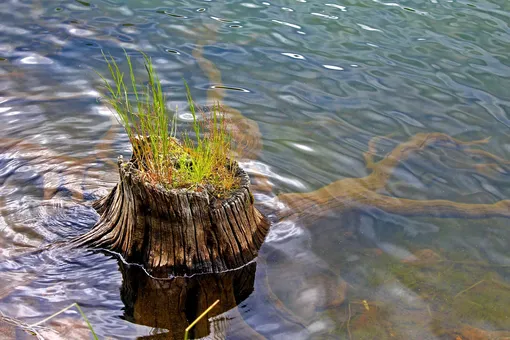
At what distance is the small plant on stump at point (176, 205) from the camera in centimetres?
404

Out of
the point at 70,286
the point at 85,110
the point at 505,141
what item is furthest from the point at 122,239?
the point at 505,141

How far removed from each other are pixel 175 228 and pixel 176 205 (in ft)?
0.60

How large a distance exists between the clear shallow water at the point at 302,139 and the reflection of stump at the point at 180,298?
0.21 ft

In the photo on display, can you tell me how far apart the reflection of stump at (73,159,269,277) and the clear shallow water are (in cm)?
20

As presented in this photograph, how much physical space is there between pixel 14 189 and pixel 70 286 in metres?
1.43

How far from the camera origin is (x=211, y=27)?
8.98 m

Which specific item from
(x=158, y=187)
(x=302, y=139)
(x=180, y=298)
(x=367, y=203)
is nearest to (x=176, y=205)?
(x=158, y=187)

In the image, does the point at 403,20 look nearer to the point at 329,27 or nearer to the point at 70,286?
the point at 329,27

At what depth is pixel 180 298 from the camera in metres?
4.09

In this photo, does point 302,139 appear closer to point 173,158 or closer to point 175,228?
point 173,158

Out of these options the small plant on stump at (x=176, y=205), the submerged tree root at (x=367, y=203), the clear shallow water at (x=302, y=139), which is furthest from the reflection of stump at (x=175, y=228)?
the submerged tree root at (x=367, y=203)

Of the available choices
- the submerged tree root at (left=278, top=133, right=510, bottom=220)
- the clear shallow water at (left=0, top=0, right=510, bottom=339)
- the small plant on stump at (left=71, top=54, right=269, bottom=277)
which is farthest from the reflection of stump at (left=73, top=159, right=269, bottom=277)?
the submerged tree root at (left=278, top=133, right=510, bottom=220)

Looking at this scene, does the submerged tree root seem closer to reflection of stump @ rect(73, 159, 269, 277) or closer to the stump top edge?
reflection of stump @ rect(73, 159, 269, 277)

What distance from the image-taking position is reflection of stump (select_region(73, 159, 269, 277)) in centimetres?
404
